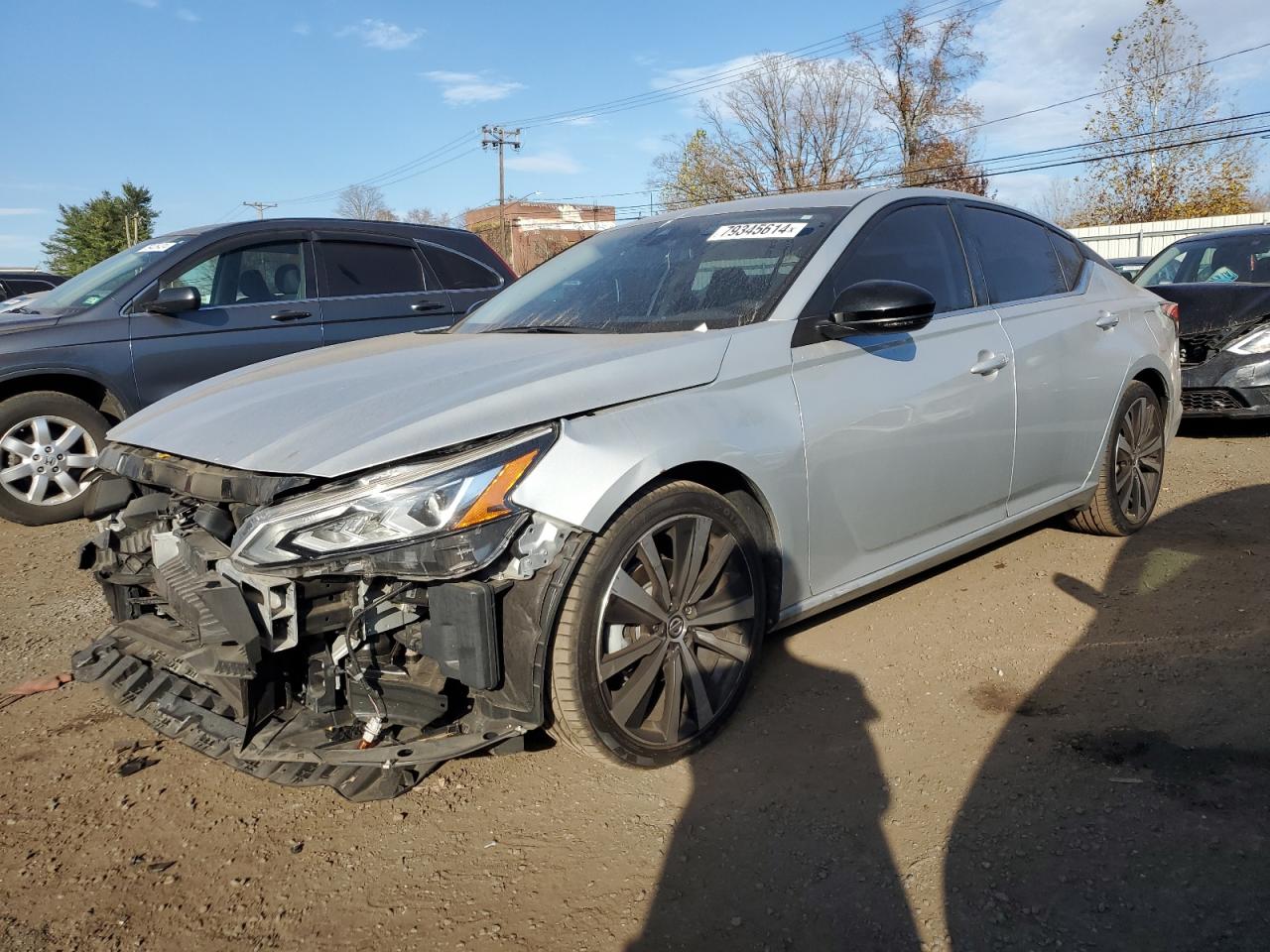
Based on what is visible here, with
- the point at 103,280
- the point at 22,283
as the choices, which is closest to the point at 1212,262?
the point at 103,280

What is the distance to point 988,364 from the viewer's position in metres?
3.64

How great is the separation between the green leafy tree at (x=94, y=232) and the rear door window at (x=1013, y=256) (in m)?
61.1

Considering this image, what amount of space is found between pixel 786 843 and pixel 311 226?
18.6 ft

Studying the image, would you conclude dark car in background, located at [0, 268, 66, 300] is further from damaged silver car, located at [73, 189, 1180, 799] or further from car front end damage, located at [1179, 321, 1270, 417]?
car front end damage, located at [1179, 321, 1270, 417]

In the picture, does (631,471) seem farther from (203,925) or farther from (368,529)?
(203,925)

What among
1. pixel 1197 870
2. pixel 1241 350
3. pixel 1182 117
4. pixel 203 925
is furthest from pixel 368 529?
pixel 1182 117

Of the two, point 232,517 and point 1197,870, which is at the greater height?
point 232,517

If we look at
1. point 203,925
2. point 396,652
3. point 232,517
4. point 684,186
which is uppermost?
point 684,186

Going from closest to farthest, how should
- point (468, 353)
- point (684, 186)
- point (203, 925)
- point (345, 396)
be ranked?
point (203, 925)
point (345, 396)
point (468, 353)
point (684, 186)

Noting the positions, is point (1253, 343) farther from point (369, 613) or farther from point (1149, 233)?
point (1149, 233)

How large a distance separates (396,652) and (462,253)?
534cm

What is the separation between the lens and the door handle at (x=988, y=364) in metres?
3.60

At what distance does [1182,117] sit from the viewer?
34.5 metres

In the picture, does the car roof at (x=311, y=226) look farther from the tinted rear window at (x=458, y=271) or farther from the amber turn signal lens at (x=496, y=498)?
the amber turn signal lens at (x=496, y=498)
